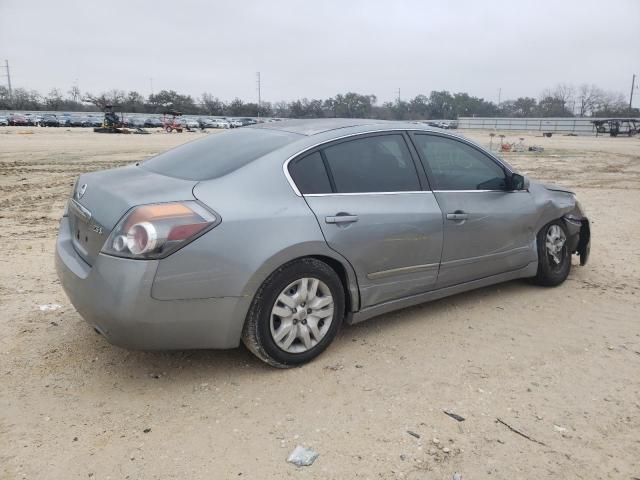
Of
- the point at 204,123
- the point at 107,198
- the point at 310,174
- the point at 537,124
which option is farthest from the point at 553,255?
the point at 537,124

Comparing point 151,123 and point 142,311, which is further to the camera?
point 151,123

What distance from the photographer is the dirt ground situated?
2.46m

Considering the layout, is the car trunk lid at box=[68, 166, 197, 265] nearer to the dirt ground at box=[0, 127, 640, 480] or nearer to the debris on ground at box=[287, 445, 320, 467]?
the dirt ground at box=[0, 127, 640, 480]

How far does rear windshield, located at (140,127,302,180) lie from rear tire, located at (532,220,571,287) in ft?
8.33

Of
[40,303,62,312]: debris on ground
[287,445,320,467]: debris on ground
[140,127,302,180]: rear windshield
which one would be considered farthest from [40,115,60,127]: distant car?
[287,445,320,467]: debris on ground

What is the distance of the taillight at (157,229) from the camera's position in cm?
275

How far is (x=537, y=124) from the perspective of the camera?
80.7 m

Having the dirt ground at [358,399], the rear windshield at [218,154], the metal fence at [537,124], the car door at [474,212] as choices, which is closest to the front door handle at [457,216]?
the car door at [474,212]

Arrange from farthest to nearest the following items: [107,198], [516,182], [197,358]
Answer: [516,182] → [197,358] → [107,198]

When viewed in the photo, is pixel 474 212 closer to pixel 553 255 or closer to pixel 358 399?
pixel 553 255

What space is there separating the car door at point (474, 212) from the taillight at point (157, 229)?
1.85m

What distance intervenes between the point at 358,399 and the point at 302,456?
0.59 meters

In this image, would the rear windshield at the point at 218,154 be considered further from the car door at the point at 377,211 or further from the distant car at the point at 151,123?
the distant car at the point at 151,123

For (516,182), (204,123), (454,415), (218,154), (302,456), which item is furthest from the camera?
(204,123)
